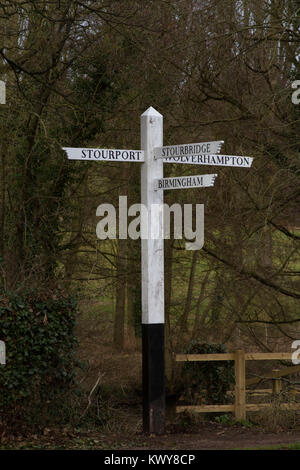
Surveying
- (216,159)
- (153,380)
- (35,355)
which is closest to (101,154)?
(216,159)

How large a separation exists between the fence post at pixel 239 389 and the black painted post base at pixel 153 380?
2.65 meters

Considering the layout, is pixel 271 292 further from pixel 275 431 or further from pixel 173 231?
pixel 275 431

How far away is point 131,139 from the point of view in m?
14.5

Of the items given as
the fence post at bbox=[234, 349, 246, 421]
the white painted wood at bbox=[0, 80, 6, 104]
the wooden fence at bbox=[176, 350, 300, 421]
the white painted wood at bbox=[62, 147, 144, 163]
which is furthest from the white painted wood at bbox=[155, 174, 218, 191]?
the white painted wood at bbox=[0, 80, 6, 104]

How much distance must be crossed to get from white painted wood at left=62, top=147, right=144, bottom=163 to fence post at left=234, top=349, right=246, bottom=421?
401cm

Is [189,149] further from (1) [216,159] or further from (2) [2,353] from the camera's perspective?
(2) [2,353]

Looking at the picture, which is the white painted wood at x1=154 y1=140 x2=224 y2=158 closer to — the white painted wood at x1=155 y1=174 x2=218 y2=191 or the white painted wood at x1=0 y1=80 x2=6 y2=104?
the white painted wood at x1=155 y1=174 x2=218 y2=191

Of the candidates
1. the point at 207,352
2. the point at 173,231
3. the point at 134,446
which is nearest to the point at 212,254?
the point at 173,231

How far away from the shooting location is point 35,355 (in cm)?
856

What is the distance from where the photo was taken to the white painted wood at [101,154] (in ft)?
28.6

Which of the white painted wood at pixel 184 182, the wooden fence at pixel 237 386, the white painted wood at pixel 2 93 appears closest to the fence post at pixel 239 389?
the wooden fence at pixel 237 386

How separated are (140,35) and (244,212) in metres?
3.53

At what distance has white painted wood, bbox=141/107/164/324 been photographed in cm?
902

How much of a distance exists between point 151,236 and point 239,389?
357 cm
